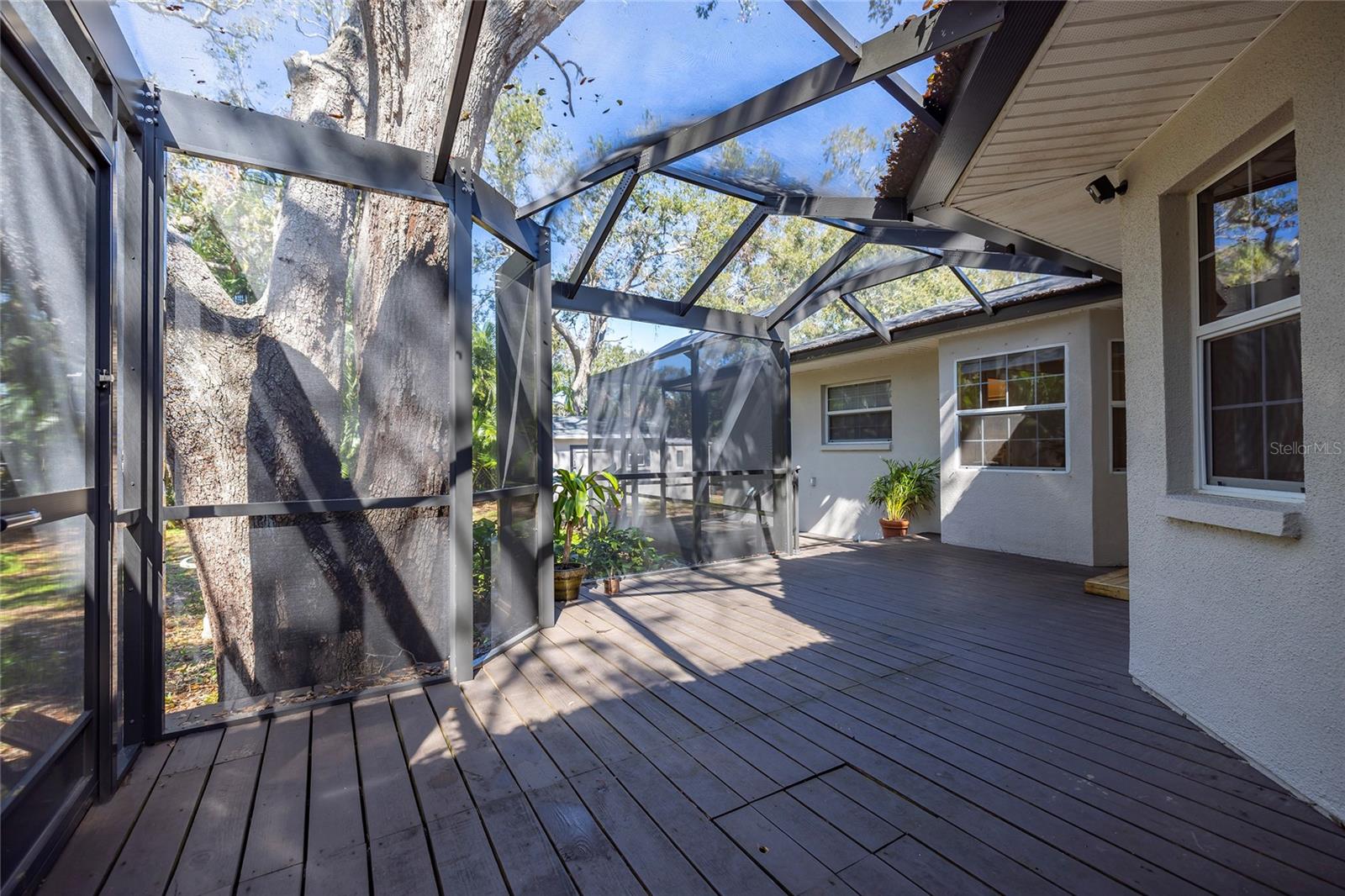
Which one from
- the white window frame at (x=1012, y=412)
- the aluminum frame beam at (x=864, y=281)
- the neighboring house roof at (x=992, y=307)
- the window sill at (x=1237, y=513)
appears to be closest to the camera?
the window sill at (x=1237, y=513)

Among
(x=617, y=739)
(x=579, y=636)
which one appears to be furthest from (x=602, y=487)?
(x=617, y=739)

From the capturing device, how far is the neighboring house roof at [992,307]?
516cm

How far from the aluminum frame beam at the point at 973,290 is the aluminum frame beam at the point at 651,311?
177 centimetres

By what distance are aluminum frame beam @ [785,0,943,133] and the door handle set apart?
2842 mm

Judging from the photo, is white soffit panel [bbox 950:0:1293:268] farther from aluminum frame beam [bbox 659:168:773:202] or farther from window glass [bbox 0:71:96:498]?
window glass [bbox 0:71:96:498]

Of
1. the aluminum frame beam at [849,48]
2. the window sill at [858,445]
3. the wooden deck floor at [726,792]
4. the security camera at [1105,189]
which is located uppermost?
the aluminum frame beam at [849,48]

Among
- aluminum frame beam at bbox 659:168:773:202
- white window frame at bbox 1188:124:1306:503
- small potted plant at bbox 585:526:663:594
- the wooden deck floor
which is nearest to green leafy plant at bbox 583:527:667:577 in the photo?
small potted plant at bbox 585:526:663:594

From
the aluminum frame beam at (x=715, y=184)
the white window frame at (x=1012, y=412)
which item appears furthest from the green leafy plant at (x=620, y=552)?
the white window frame at (x=1012, y=412)

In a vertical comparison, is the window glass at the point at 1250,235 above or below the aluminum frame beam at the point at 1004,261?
below

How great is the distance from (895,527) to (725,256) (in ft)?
14.9

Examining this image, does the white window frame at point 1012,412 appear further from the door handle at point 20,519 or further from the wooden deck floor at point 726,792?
the door handle at point 20,519

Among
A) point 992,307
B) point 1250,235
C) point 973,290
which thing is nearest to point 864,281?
point 973,290

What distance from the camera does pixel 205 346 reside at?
8.12 ft

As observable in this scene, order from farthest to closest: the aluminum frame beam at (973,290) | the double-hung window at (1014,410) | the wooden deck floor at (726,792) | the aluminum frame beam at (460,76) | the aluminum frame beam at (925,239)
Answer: the double-hung window at (1014,410) → the aluminum frame beam at (973,290) → the aluminum frame beam at (925,239) → the aluminum frame beam at (460,76) → the wooden deck floor at (726,792)
